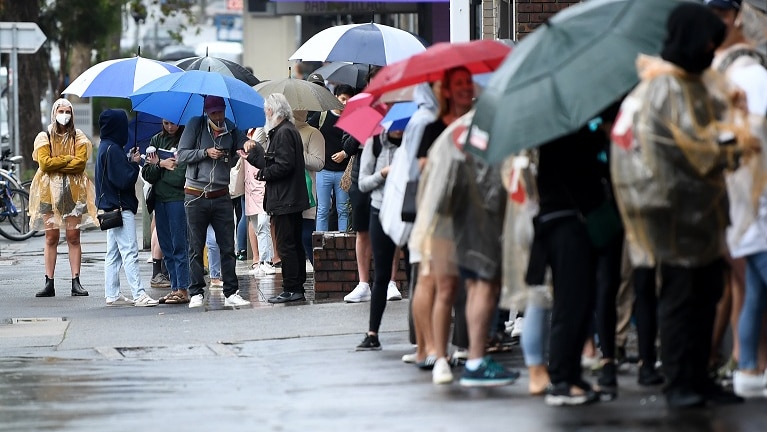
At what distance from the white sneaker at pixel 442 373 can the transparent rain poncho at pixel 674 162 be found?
5.58ft

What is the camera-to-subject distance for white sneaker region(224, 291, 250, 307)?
45.3 ft

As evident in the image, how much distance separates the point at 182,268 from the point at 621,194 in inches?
287

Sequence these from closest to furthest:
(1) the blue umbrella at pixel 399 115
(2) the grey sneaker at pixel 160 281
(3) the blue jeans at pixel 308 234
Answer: (1) the blue umbrella at pixel 399 115 → (3) the blue jeans at pixel 308 234 → (2) the grey sneaker at pixel 160 281

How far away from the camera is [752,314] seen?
8.24 meters

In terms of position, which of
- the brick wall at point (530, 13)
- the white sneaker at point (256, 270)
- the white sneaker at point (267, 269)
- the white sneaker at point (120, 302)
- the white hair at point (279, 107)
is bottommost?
the white sneaker at point (256, 270)

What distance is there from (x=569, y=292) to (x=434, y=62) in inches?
70.0

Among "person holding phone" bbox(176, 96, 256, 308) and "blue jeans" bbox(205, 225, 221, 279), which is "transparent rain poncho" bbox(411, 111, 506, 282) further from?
"blue jeans" bbox(205, 225, 221, 279)

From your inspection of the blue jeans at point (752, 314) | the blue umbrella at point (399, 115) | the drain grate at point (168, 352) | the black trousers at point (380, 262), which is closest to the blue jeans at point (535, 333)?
the blue jeans at point (752, 314)

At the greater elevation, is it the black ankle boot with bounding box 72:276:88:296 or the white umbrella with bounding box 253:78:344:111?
the white umbrella with bounding box 253:78:344:111

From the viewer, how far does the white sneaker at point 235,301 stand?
45.3ft

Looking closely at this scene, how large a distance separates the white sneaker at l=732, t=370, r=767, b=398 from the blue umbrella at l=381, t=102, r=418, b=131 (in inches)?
128

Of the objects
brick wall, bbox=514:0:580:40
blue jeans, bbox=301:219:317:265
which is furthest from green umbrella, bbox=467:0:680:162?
brick wall, bbox=514:0:580:40

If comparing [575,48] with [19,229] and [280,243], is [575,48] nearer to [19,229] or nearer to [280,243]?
[280,243]

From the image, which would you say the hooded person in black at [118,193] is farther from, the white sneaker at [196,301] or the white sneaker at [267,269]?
the white sneaker at [267,269]
